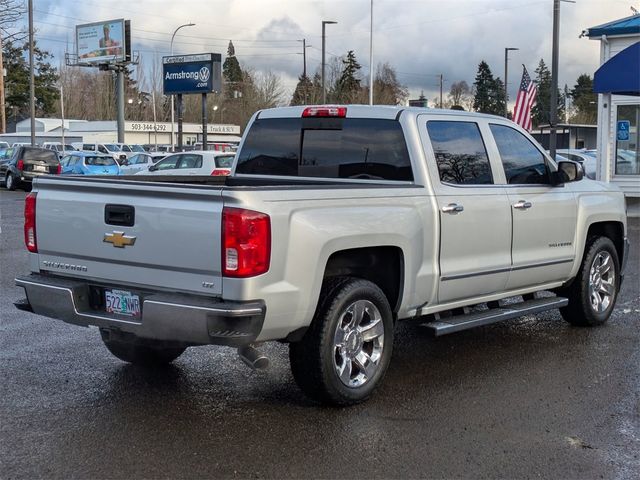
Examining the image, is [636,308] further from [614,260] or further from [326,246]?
[326,246]

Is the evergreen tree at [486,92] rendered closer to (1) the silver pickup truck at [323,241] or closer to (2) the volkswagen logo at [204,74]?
(2) the volkswagen logo at [204,74]

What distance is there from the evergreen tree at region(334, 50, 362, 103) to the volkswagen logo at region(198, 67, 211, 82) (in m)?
27.2

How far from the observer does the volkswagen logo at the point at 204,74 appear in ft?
117

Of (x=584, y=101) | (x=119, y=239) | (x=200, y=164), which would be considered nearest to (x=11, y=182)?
(x=200, y=164)

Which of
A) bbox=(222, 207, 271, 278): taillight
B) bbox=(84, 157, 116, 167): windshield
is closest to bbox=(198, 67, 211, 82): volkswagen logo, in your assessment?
bbox=(84, 157, 116, 167): windshield

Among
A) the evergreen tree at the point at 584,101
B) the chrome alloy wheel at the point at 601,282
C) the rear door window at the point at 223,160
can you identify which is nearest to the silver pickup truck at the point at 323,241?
the chrome alloy wheel at the point at 601,282

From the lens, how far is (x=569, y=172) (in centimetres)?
716

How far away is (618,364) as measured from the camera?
6.32m

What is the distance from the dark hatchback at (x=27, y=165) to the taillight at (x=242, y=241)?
26.8m

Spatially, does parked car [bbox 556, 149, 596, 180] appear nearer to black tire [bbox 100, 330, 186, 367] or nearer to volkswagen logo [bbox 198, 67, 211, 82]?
volkswagen logo [bbox 198, 67, 211, 82]

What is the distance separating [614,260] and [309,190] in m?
4.29

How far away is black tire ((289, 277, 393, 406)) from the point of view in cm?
497

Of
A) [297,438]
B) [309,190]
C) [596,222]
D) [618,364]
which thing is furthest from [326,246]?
[596,222]

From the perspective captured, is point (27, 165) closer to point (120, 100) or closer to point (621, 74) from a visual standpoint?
point (120, 100)
